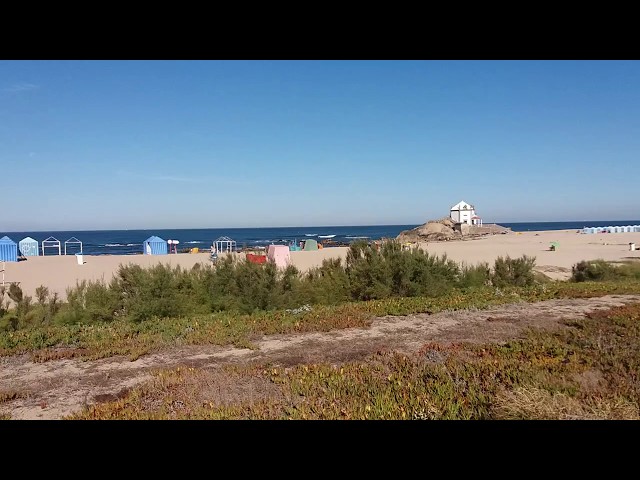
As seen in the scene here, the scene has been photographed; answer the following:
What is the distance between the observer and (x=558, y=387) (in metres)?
3.55

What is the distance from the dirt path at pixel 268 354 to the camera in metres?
4.15

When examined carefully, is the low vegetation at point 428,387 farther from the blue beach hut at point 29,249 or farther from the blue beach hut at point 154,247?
the blue beach hut at point 29,249

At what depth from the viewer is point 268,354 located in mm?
5516

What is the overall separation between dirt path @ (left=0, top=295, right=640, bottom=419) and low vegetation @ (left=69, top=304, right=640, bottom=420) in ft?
A: 1.38

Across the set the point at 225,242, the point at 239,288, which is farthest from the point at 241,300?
the point at 225,242

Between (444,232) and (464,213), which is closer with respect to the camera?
(444,232)

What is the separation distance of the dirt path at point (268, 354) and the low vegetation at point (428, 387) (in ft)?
1.38

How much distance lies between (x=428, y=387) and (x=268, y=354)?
2.39 metres

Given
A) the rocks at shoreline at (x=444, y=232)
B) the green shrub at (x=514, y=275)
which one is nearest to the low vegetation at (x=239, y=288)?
the green shrub at (x=514, y=275)

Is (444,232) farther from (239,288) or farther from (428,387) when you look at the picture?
(428,387)
